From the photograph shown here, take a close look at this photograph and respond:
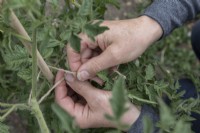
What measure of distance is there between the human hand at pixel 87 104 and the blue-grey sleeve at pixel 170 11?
0.26 m

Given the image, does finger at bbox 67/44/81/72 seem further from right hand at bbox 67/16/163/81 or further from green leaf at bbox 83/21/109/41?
green leaf at bbox 83/21/109/41

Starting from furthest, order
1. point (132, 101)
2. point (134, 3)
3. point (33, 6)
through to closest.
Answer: point (134, 3) < point (132, 101) < point (33, 6)

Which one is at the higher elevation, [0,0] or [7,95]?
[0,0]

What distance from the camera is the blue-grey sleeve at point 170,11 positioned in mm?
1112

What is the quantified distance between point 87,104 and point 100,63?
0.50ft

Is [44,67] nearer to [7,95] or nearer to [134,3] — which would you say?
[7,95]

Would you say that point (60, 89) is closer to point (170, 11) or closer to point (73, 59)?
point (73, 59)

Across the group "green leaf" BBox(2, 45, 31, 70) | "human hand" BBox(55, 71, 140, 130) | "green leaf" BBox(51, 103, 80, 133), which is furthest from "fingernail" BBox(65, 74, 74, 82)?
"green leaf" BBox(51, 103, 80, 133)

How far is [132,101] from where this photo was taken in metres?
1.07

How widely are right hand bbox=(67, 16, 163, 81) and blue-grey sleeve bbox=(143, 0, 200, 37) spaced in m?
0.04

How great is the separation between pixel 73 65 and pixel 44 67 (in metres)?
0.10

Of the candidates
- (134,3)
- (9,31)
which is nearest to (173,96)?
(9,31)

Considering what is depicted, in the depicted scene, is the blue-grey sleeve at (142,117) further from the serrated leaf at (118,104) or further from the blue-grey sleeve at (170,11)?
the serrated leaf at (118,104)

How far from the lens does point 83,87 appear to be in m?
1.02
